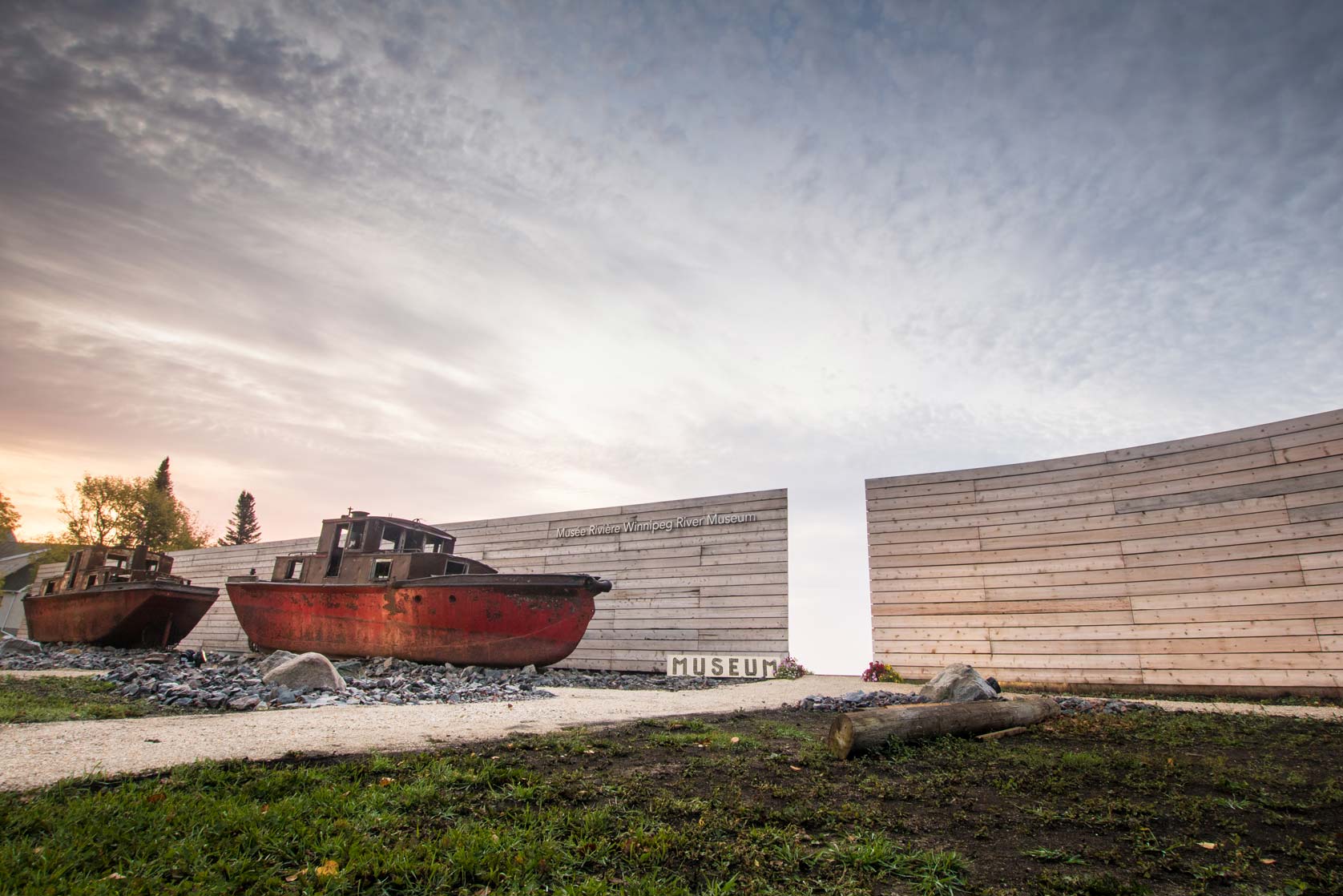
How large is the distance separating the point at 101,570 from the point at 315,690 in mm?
15134

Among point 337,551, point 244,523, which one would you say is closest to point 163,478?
point 244,523

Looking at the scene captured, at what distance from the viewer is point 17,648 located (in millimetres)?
14883

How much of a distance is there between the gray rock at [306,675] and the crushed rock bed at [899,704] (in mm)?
6026

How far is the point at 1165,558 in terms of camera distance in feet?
36.4

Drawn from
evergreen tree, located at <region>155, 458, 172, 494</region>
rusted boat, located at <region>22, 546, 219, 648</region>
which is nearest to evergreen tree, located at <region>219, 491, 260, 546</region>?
evergreen tree, located at <region>155, 458, 172, 494</region>

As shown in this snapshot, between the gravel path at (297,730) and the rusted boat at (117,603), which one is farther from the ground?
the rusted boat at (117,603)

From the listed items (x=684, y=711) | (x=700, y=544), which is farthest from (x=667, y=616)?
(x=684, y=711)

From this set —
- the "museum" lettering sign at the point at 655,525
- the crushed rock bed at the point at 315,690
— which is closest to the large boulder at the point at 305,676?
the crushed rock bed at the point at 315,690

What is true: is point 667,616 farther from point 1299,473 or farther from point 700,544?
point 1299,473

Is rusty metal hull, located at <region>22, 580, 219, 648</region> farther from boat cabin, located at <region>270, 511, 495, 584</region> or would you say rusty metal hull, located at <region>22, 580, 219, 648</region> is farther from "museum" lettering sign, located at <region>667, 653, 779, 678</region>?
"museum" lettering sign, located at <region>667, 653, 779, 678</region>

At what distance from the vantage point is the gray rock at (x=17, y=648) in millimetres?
14326

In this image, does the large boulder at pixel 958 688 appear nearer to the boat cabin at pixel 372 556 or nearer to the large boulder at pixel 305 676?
the large boulder at pixel 305 676

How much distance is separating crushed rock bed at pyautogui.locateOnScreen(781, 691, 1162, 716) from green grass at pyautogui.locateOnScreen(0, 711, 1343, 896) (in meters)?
3.35

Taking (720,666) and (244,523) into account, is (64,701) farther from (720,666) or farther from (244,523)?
(244,523)
